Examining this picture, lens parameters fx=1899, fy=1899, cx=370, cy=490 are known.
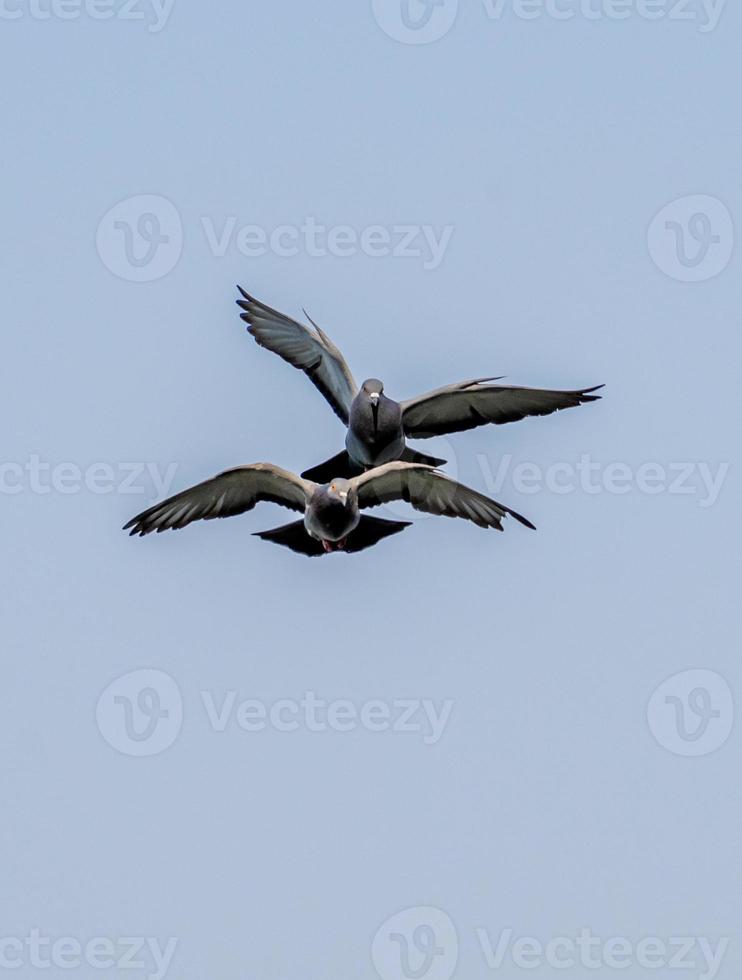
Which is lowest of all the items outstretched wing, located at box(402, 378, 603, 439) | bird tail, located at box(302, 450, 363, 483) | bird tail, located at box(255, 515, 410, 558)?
bird tail, located at box(255, 515, 410, 558)

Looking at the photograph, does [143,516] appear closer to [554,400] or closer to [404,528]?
[404,528]

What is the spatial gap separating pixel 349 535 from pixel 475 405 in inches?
122

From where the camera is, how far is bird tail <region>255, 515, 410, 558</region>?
2427 centimetres

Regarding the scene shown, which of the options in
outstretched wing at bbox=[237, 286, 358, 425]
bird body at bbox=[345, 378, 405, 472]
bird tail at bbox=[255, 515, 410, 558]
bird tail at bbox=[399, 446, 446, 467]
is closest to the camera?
bird tail at bbox=[255, 515, 410, 558]

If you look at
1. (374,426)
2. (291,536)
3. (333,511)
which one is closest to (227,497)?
(291,536)

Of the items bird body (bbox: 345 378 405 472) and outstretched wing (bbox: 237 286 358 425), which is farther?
outstretched wing (bbox: 237 286 358 425)

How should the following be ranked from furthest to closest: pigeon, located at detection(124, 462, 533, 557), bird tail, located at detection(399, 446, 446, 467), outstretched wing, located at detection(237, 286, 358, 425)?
outstretched wing, located at detection(237, 286, 358, 425) → bird tail, located at detection(399, 446, 446, 467) → pigeon, located at detection(124, 462, 533, 557)

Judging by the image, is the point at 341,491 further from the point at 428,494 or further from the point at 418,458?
the point at 418,458

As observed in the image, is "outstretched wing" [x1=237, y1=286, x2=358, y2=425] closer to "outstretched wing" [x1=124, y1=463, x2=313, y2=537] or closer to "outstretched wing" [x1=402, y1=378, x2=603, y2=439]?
"outstretched wing" [x1=402, y1=378, x2=603, y2=439]

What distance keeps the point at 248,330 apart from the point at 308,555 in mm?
4000

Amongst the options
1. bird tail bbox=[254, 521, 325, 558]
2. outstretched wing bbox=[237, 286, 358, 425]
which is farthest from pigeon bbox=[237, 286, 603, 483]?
bird tail bbox=[254, 521, 325, 558]

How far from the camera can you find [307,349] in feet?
88.4

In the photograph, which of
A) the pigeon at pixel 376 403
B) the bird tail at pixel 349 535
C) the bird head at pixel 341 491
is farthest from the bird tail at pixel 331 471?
the bird head at pixel 341 491

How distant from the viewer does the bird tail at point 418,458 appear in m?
25.6
